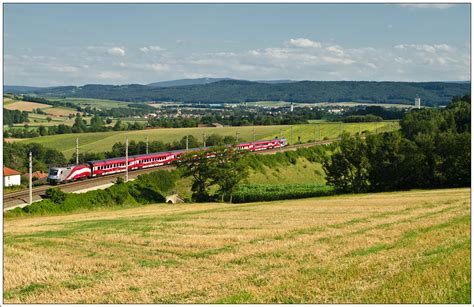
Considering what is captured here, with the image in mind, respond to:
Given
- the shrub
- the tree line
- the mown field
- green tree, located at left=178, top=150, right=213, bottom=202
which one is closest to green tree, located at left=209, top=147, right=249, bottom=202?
green tree, located at left=178, top=150, right=213, bottom=202

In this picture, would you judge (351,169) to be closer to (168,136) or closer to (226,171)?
(226,171)

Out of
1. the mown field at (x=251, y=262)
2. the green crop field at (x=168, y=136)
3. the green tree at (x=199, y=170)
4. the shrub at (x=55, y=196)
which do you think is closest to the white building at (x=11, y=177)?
the shrub at (x=55, y=196)

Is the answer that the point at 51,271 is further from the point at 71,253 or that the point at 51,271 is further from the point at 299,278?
the point at 299,278

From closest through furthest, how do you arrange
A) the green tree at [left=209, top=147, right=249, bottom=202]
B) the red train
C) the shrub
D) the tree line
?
the shrub < the tree line < the red train < the green tree at [left=209, top=147, right=249, bottom=202]

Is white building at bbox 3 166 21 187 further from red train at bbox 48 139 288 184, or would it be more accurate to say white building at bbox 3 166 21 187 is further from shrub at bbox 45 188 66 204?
shrub at bbox 45 188 66 204

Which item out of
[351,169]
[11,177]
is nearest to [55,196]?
[11,177]

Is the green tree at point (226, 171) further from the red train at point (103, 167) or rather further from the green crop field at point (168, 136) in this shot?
the green crop field at point (168, 136)

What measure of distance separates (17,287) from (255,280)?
22.0ft

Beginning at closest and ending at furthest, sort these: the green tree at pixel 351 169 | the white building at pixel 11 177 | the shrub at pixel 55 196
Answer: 1. the shrub at pixel 55 196
2. the green tree at pixel 351 169
3. the white building at pixel 11 177

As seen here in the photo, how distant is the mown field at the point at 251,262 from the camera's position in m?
14.4

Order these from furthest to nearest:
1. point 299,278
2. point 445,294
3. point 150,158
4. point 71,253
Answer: point 150,158, point 71,253, point 299,278, point 445,294

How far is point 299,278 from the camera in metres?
15.8

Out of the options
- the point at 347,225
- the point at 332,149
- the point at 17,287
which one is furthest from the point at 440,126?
the point at 17,287

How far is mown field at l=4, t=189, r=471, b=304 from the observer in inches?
569
